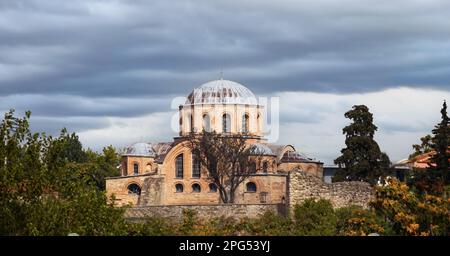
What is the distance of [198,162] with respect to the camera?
6197 centimetres

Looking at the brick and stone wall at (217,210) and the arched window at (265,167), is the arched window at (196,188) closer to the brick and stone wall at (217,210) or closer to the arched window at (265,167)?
the arched window at (265,167)

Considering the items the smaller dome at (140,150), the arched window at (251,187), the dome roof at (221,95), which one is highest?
the dome roof at (221,95)

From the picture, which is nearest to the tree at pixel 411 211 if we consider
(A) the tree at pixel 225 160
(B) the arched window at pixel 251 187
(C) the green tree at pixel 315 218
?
(C) the green tree at pixel 315 218

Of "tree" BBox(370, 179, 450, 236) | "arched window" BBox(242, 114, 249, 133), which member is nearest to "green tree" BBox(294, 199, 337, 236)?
"tree" BBox(370, 179, 450, 236)

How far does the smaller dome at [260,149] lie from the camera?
59500mm

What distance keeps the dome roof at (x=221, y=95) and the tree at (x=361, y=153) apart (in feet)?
58.4

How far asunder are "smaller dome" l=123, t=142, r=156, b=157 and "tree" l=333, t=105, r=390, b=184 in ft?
69.5

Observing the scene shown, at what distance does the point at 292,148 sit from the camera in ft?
214

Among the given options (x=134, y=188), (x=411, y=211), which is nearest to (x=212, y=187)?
(x=134, y=188)

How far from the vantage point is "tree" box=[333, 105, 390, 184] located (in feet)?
153

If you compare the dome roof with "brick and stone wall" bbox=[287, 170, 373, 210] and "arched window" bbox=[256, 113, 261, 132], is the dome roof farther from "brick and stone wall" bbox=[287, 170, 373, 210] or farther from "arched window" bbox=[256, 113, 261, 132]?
"brick and stone wall" bbox=[287, 170, 373, 210]

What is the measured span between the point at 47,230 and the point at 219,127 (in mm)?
49170
